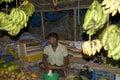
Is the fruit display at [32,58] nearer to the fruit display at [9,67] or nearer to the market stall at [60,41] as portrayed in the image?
the market stall at [60,41]

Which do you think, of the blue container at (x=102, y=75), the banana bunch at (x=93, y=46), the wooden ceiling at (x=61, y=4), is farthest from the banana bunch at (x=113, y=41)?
the wooden ceiling at (x=61, y=4)

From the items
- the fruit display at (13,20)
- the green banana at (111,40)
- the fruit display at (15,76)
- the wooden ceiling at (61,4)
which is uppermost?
the wooden ceiling at (61,4)

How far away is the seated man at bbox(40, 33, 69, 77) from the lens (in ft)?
19.2

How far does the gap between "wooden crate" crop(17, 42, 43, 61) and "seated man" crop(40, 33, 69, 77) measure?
1.07 metres

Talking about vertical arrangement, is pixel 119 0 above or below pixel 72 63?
above

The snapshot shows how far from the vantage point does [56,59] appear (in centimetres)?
602

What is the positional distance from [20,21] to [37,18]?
4865 mm

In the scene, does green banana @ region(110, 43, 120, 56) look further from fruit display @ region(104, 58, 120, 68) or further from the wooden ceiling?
the wooden ceiling

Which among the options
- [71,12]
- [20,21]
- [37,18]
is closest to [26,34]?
[37,18]

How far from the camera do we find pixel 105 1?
6.62 ft

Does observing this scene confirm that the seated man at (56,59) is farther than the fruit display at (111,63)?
Yes

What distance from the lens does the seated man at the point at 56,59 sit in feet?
19.2

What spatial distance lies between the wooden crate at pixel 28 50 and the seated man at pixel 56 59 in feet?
3.51

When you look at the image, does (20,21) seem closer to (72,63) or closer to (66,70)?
(66,70)
